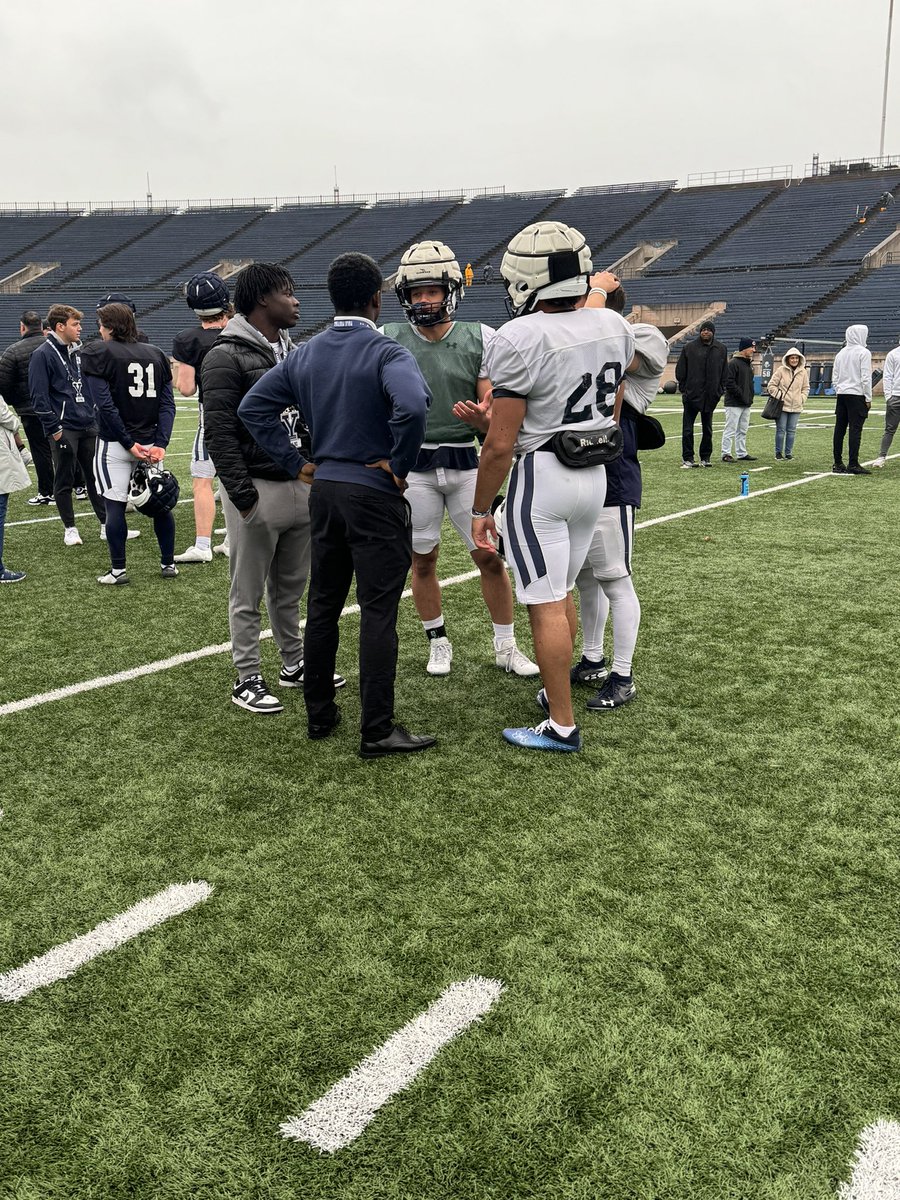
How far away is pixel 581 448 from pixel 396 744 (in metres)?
1.46

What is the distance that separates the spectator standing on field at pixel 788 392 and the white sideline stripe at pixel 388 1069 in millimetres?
12102

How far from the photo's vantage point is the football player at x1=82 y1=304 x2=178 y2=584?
21.2 feet

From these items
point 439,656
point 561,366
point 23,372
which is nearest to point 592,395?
point 561,366

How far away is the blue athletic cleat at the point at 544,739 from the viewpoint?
12.9 ft

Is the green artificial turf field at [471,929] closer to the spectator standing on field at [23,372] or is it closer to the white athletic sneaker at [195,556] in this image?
the white athletic sneaker at [195,556]

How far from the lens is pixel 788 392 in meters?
12.9

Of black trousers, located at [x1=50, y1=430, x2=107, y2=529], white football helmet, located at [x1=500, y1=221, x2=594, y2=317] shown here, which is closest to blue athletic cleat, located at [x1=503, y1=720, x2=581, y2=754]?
white football helmet, located at [x1=500, y1=221, x2=594, y2=317]

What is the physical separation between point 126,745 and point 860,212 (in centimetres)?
4637

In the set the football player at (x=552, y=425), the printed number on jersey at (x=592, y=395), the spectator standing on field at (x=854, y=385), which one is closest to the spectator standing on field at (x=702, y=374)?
the spectator standing on field at (x=854, y=385)

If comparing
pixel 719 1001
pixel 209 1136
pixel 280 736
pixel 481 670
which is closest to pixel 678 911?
pixel 719 1001

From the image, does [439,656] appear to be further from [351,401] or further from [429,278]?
[429,278]

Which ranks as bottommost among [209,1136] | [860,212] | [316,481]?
[209,1136]

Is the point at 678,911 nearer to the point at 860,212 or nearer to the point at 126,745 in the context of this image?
the point at 126,745

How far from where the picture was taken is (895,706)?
169 inches
